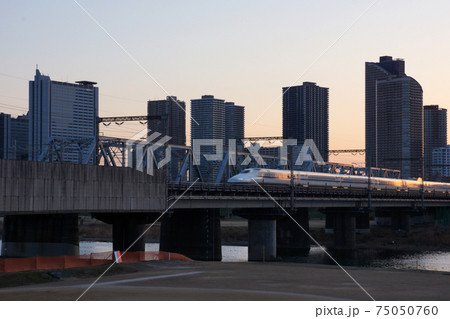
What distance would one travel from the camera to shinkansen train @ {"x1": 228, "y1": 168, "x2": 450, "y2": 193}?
98812mm

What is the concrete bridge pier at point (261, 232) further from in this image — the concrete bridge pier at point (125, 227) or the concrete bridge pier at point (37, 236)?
the concrete bridge pier at point (37, 236)

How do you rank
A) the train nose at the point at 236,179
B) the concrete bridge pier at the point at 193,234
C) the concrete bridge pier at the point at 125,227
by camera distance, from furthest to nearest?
1. the train nose at the point at 236,179
2. the concrete bridge pier at the point at 193,234
3. the concrete bridge pier at the point at 125,227

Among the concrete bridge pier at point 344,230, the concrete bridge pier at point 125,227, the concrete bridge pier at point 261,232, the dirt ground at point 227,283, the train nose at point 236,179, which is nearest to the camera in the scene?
the dirt ground at point 227,283

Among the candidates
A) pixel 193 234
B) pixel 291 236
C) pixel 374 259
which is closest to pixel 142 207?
pixel 193 234

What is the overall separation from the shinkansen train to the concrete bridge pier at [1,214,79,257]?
110 feet

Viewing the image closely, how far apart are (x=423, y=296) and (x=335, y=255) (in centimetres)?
7555

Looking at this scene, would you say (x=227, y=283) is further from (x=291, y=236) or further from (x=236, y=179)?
(x=291, y=236)

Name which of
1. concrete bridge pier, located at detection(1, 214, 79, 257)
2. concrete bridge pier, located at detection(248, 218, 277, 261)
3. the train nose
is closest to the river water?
concrete bridge pier, located at detection(248, 218, 277, 261)

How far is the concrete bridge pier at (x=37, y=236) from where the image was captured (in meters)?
68.6

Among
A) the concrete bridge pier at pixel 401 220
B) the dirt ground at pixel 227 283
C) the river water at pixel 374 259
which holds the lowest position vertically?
the river water at pixel 374 259

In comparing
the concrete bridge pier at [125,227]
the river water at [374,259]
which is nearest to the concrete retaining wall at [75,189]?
the concrete bridge pier at [125,227]

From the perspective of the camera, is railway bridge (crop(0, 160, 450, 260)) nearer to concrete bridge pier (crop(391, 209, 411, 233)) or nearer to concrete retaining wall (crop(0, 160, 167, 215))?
concrete retaining wall (crop(0, 160, 167, 215))

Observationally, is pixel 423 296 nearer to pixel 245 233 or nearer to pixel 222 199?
pixel 222 199

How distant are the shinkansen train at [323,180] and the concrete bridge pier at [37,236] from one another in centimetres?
3361
